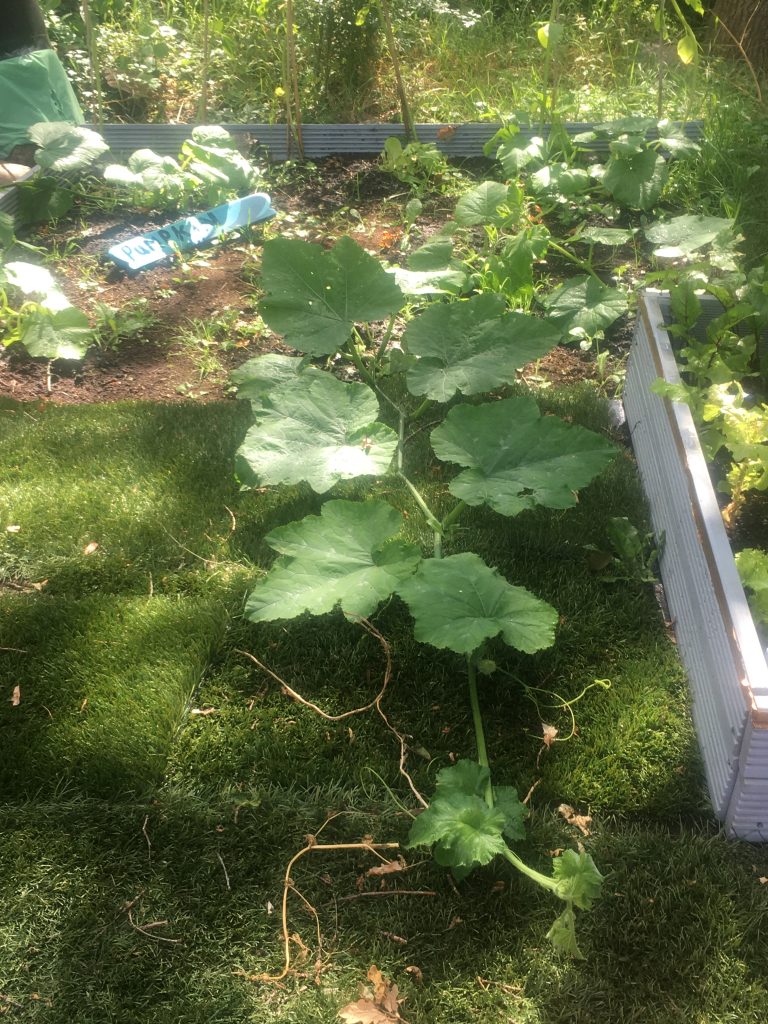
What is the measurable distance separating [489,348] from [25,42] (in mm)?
3429

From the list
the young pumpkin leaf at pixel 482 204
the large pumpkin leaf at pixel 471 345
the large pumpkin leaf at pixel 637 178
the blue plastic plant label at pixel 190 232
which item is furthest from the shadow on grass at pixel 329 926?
the blue plastic plant label at pixel 190 232

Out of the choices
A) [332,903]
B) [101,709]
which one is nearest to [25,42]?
[101,709]

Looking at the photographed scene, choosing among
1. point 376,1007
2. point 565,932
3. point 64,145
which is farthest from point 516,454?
point 64,145

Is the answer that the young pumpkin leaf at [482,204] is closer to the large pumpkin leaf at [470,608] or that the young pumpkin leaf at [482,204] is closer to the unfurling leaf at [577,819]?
the large pumpkin leaf at [470,608]

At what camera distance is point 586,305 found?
2537 mm

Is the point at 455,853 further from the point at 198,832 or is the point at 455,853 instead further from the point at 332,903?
the point at 198,832

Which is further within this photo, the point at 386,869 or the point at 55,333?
the point at 55,333

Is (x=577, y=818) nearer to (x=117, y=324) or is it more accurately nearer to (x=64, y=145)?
(x=117, y=324)

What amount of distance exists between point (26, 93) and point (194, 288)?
153 centimetres

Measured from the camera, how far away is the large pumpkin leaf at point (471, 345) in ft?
7.13

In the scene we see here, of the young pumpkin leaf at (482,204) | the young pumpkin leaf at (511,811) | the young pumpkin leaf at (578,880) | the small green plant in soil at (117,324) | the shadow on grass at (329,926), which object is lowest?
the shadow on grass at (329,926)

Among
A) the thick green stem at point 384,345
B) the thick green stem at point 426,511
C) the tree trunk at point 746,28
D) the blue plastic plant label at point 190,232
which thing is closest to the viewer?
the thick green stem at point 426,511

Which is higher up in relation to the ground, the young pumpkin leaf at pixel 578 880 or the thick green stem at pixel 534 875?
the young pumpkin leaf at pixel 578 880

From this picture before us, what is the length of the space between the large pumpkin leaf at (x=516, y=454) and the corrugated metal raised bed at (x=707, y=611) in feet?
0.76
